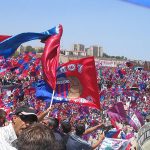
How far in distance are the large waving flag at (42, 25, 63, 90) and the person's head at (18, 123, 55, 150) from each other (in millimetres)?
4829

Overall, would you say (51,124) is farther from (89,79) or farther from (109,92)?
(109,92)

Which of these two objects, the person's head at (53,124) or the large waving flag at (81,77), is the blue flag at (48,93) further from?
the person's head at (53,124)

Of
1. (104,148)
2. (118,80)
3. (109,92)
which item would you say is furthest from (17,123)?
(118,80)

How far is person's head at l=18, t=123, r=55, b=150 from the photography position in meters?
2.14

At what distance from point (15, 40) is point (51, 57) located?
0.73 meters

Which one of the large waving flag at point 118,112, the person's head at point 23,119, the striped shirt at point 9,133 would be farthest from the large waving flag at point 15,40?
the striped shirt at point 9,133

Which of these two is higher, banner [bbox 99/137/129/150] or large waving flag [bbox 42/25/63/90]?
large waving flag [bbox 42/25/63/90]

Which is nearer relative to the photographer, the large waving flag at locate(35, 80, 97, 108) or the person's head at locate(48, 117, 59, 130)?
the person's head at locate(48, 117, 59, 130)

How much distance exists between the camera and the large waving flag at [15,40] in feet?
25.6

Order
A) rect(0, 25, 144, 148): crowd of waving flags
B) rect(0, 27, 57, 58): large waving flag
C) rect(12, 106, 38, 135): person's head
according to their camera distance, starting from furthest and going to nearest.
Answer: rect(0, 27, 57, 58): large waving flag → rect(0, 25, 144, 148): crowd of waving flags → rect(12, 106, 38, 135): person's head

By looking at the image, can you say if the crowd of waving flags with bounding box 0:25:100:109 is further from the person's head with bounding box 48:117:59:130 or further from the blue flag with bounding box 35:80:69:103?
the person's head with bounding box 48:117:59:130

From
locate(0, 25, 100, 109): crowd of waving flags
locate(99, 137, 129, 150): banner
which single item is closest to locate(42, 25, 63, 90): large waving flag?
locate(0, 25, 100, 109): crowd of waving flags

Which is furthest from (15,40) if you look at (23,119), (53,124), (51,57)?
(23,119)

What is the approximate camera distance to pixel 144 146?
259 cm
